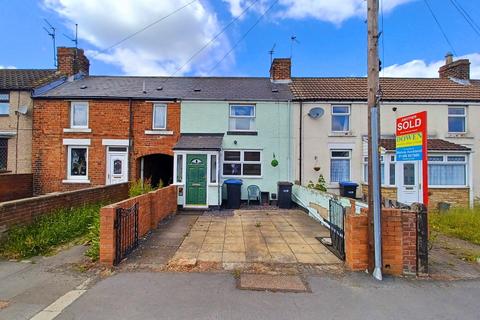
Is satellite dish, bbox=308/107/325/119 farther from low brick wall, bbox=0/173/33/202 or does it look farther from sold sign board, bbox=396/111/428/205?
low brick wall, bbox=0/173/33/202

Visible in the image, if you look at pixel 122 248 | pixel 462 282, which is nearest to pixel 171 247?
pixel 122 248

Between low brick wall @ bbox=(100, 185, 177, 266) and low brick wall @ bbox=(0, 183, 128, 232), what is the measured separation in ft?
8.08

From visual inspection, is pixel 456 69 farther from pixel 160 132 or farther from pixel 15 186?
pixel 15 186

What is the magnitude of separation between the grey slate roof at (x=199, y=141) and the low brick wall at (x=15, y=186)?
7649 millimetres

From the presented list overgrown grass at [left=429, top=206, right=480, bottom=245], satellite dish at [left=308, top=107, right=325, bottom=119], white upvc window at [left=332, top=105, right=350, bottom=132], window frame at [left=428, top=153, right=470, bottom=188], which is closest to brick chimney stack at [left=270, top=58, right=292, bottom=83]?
satellite dish at [left=308, top=107, right=325, bottom=119]

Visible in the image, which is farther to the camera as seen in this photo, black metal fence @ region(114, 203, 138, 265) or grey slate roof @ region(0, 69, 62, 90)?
grey slate roof @ region(0, 69, 62, 90)

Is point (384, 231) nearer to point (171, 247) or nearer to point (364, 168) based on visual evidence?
point (171, 247)

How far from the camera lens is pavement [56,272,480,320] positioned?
3859 mm

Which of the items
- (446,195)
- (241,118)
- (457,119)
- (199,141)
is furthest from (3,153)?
(457,119)

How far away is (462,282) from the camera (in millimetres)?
5070

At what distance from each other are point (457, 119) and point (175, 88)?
49.8ft

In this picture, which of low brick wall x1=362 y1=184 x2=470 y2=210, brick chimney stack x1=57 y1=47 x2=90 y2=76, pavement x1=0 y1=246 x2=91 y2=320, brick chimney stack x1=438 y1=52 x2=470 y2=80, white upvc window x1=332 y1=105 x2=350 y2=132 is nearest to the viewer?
pavement x1=0 y1=246 x2=91 y2=320

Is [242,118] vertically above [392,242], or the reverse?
[242,118]

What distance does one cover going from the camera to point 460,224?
9.33 metres
